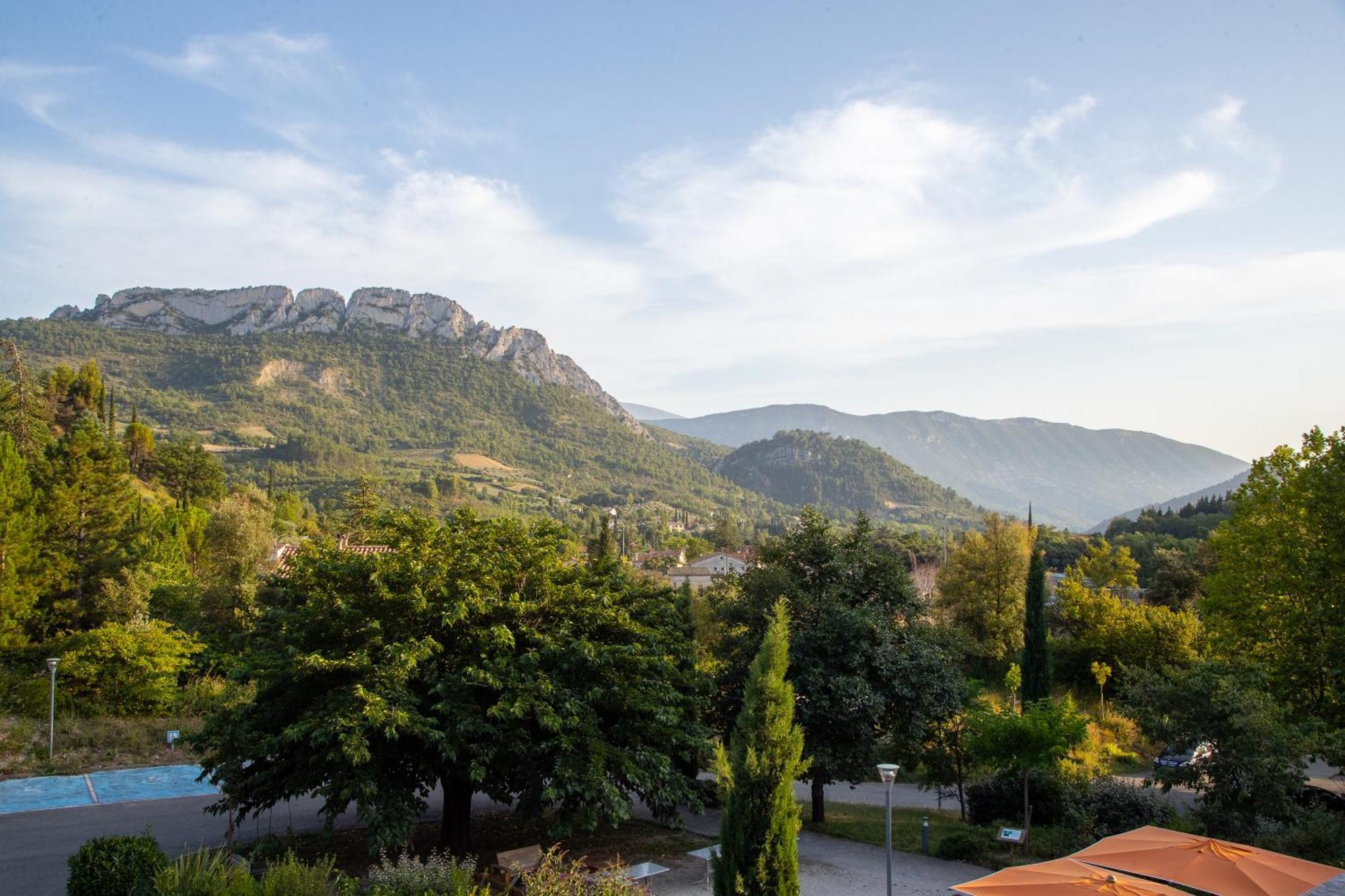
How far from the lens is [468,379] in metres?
186

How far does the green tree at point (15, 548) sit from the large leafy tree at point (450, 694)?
50.0 feet

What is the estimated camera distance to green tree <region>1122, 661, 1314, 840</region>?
42.5 feet

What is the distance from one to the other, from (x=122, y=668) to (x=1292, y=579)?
31.4 m

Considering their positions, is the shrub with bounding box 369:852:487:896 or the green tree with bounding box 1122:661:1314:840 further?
the green tree with bounding box 1122:661:1314:840

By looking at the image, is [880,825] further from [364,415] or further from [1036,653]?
[364,415]

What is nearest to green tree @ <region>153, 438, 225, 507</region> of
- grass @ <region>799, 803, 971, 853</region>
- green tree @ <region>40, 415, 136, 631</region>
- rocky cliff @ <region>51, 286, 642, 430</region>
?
green tree @ <region>40, 415, 136, 631</region>

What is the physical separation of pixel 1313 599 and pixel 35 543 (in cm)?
3561

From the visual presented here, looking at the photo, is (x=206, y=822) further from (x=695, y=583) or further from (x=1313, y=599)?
(x=695, y=583)

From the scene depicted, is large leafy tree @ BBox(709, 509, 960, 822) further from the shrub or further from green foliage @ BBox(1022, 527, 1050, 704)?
green foliage @ BBox(1022, 527, 1050, 704)

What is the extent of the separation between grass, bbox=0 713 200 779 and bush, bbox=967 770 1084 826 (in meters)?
20.9

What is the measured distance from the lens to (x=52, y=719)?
20.8m

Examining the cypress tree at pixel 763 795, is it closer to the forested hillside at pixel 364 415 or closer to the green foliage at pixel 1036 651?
the green foliage at pixel 1036 651

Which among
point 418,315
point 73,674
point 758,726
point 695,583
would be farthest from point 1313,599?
point 418,315

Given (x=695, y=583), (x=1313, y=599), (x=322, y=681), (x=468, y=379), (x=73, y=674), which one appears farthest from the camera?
(x=468, y=379)
